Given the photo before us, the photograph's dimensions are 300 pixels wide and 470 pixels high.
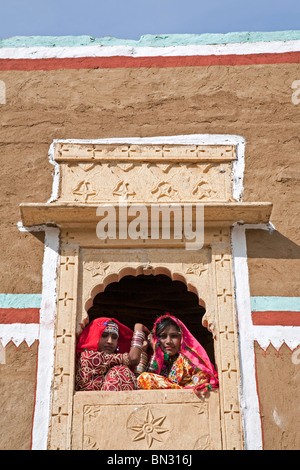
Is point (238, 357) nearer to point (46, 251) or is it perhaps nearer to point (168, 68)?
point (46, 251)

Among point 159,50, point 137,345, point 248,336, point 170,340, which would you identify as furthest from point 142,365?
point 159,50

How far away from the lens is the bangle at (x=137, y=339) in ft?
17.7

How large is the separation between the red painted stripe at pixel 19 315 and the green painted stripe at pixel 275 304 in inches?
56.0

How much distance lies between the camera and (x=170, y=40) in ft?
19.7

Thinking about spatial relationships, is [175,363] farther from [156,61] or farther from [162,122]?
[156,61]

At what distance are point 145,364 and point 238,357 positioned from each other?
2.75 ft

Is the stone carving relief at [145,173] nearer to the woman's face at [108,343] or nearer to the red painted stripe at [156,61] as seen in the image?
the red painted stripe at [156,61]

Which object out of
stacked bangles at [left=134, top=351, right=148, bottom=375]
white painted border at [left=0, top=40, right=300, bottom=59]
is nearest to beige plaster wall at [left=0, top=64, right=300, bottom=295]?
white painted border at [left=0, top=40, right=300, bottom=59]

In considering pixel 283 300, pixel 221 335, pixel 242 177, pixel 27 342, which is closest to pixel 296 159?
pixel 242 177

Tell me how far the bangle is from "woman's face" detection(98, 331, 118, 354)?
147 millimetres

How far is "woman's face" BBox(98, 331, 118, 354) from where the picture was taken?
5.40 m
